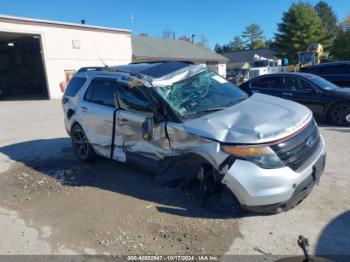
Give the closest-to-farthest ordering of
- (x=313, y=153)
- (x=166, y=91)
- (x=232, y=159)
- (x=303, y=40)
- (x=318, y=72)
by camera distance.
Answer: (x=232, y=159) < (x=313, y=153) < (x=166, y=91) < (x=318, y=72) < (x=303, y=40)

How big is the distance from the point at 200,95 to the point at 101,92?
204 cm

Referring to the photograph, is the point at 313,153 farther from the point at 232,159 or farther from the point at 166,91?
the point at 166,91

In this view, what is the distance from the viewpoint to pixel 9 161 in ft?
24.3

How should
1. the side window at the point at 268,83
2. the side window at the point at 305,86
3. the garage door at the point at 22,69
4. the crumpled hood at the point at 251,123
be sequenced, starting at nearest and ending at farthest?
the crumpled hood at the point at 251,123
the side window at the point at 305,86
the side window at the point at 268,83
the garage door at the point at 22,69

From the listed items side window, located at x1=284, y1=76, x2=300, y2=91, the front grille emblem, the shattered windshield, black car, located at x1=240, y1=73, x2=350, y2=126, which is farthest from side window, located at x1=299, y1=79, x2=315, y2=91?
the front grille emblem

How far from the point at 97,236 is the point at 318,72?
36.5 ft

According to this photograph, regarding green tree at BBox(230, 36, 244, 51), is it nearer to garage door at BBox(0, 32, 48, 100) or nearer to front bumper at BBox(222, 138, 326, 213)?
garage door at BBox(0, 32, 48, 100)

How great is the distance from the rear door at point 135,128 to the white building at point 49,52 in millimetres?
19438

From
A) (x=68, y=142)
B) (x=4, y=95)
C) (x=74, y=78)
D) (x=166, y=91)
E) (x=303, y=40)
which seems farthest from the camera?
(x=303, y=40)

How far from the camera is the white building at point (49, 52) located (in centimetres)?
2327

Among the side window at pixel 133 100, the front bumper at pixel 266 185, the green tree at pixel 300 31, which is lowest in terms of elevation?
the front bumper at pixel 266 185

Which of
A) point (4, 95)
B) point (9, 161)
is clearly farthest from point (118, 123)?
point (4, 95)

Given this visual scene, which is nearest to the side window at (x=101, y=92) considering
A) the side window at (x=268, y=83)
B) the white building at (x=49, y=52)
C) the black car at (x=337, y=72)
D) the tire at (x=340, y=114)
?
the side window at (x=268, y=83)

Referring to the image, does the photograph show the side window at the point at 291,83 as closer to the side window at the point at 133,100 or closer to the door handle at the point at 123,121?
the side window at the point at 133,100
